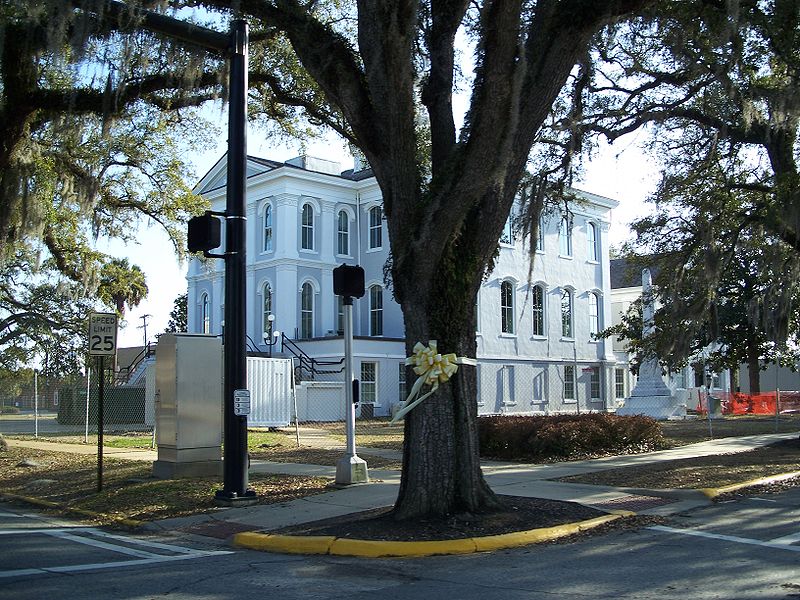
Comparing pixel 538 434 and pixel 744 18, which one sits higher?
pixel 744 18

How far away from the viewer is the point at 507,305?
1511 inches

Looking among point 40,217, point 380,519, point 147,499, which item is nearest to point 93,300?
point 40,217

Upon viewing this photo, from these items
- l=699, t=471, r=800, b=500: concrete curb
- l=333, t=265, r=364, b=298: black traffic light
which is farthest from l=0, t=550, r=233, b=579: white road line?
l=699, t=471, r=800, b=500: concrete curb

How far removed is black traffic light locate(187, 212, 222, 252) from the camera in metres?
10.6

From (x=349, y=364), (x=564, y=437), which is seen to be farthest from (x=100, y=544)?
(x=564, y=437)

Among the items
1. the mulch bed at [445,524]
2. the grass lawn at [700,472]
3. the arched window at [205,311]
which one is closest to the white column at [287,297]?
the arched window at [205,311]

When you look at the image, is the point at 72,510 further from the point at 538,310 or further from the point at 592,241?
the point at 592,241

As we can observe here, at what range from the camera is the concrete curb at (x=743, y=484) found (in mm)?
11008

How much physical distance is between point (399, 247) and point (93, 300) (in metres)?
18.7

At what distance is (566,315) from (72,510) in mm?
32374

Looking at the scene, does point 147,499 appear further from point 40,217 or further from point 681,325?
point 681,325

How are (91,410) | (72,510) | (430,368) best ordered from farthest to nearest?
(91,410), (72,510), (430,368)

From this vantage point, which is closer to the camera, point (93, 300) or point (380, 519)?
point (380, 519)

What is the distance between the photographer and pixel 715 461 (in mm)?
14828
